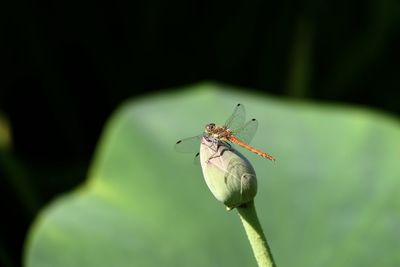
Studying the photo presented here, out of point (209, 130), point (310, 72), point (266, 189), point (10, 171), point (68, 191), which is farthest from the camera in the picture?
point (310, 72)

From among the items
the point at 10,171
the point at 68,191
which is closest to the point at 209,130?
the point at 10,171

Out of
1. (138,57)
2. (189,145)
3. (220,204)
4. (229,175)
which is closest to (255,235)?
(229,175)

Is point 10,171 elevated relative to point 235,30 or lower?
lower

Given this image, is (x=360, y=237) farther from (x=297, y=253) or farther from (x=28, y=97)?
(x=28, y=97)

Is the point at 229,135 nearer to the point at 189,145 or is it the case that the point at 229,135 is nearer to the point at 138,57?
the point at 189,145

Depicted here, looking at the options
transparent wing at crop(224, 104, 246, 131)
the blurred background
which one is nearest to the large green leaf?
transparent wing at crop(224, 104, 246, 131)

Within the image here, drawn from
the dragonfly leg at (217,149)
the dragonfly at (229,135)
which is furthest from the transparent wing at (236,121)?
the dragonfly leg at (217,149)

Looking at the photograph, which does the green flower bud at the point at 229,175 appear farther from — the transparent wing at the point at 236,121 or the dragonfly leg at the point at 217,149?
the transparent wing at the point at 236,121
